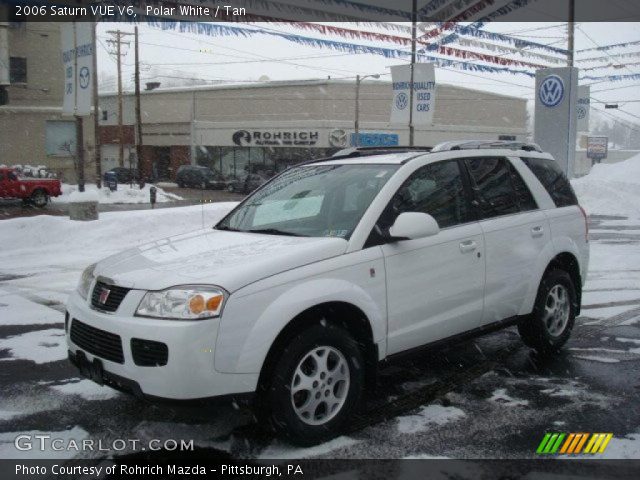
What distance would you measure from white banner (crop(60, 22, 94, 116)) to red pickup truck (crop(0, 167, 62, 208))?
886 centimetres

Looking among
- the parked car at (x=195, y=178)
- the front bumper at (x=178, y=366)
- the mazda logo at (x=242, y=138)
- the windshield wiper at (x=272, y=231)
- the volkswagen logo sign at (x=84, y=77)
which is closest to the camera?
the front bumper at (x=178, y=366)

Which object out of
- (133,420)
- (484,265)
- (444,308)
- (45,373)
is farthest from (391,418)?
(45,373)

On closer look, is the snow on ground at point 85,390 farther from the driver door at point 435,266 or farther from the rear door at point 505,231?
the rear door at point 505,231

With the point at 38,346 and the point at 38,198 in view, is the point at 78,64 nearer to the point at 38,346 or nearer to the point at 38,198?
the point at 38,198

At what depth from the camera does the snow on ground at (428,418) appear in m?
4.22

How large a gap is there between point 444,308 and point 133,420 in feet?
7.45

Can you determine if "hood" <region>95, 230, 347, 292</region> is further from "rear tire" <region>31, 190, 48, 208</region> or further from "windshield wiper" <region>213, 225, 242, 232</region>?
"rear tire" <region>31, 190, 48, 208</region>

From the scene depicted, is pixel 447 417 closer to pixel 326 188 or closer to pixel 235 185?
pixel 326 188

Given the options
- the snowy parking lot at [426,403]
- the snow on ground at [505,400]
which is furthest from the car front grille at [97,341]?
the snow on ground at [505,400]

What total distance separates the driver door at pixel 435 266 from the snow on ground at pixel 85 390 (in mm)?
2147

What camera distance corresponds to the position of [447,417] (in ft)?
14.4

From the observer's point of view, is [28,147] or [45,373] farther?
[28,147]

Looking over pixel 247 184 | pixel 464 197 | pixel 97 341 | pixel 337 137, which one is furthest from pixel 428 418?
pixel 337 137

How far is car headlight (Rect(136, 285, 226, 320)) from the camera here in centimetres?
354
